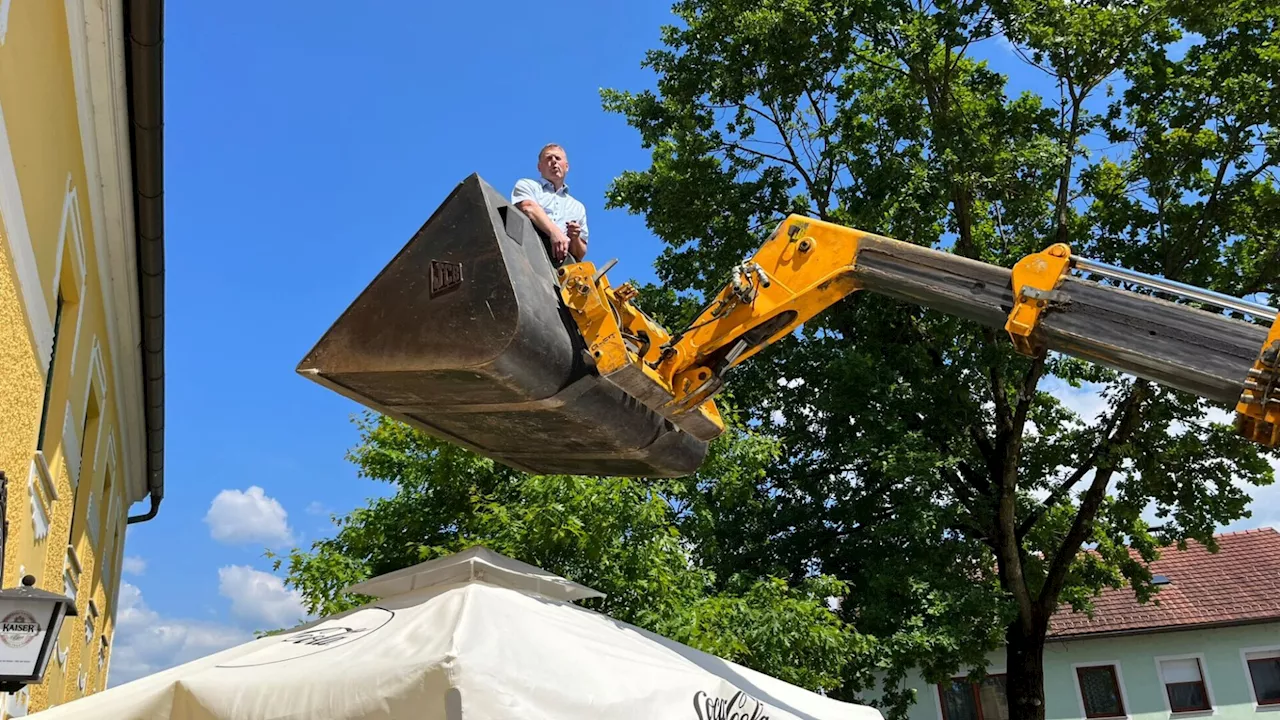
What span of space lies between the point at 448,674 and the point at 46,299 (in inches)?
Result: 135

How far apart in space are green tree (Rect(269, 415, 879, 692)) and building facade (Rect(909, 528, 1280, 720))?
1590 cm

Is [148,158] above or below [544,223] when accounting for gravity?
above

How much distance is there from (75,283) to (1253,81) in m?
13.9

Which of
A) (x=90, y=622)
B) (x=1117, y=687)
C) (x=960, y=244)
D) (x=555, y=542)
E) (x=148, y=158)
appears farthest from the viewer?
(x=1117, y=687)

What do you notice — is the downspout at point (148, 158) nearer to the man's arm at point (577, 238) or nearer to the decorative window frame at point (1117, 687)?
the man's arm at point (577, 238)

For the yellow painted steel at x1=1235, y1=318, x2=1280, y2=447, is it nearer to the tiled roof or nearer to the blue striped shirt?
the blue striped shirt

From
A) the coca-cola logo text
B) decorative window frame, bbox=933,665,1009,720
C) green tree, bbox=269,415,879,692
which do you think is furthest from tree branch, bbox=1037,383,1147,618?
the coca-cola logo text

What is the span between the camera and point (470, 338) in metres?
4.95

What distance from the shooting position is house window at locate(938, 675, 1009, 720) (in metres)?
26.6

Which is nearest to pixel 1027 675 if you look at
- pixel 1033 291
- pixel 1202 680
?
pixel 1202 680

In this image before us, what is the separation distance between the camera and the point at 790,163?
A: 16.5m

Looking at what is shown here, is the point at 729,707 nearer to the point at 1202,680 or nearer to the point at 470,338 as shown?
the point at 470,338

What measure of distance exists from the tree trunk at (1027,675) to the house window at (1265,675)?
12.4 m

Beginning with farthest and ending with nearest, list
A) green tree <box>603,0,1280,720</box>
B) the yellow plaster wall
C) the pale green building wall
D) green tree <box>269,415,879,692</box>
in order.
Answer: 1. the pale green building wall
2. green tree <box>603,0,1280,720</box>
3. green tree <box>269,415,879,692</box>
4. the yellow plaster wall
